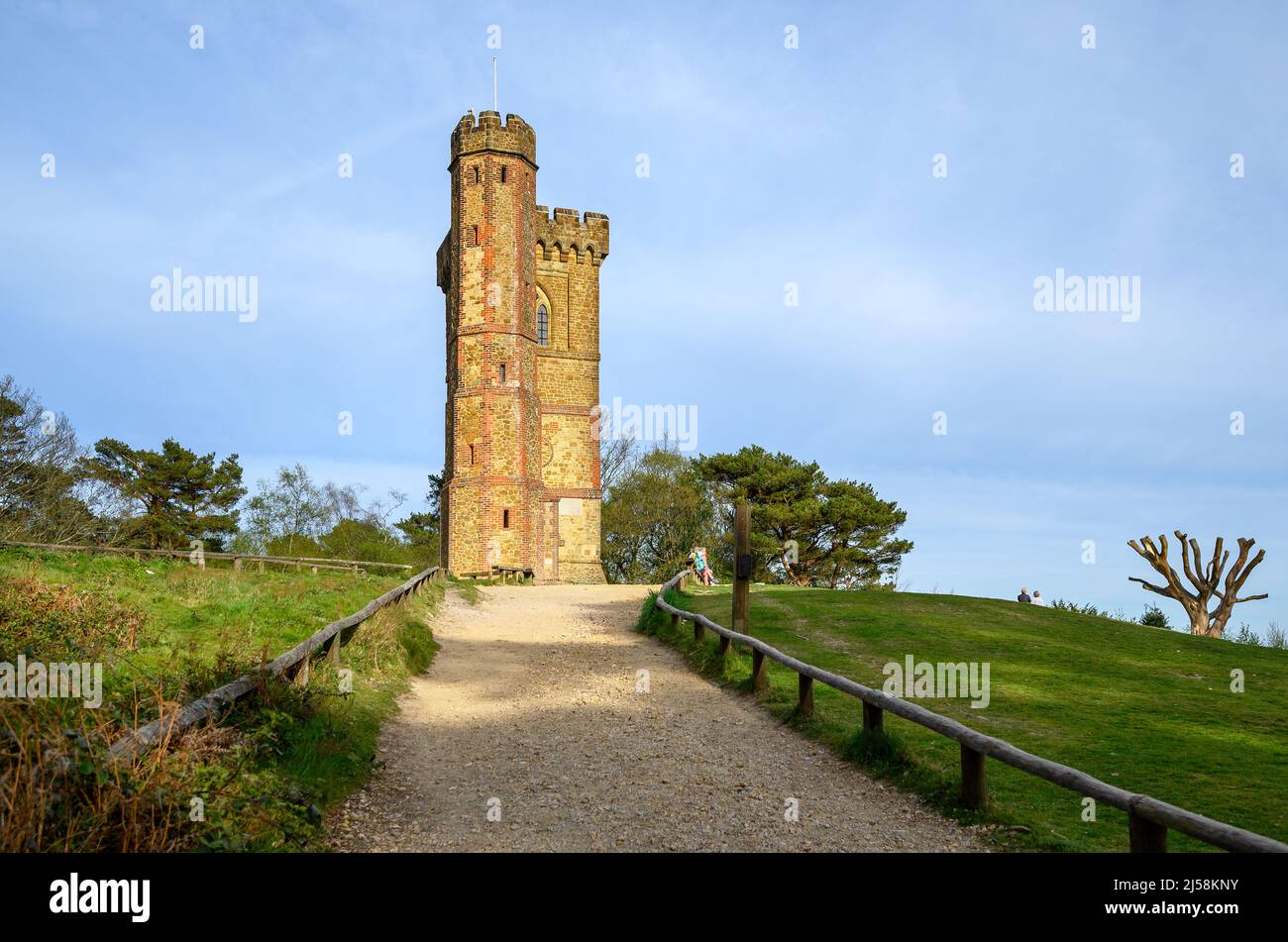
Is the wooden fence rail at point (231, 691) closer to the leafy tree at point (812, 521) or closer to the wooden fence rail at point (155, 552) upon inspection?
the wooden fence rail at point (155, 552)

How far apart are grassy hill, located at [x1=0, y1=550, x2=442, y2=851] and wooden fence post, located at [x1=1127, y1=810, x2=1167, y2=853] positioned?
5.03m

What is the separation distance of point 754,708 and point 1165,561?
20.0 metres

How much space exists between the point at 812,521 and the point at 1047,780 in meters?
38.9

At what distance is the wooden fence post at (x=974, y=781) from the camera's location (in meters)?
7.23

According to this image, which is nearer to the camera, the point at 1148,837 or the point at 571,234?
the point at 1148,837

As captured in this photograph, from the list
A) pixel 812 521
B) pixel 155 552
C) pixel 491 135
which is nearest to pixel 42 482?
pixel 155 552

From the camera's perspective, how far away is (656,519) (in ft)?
159

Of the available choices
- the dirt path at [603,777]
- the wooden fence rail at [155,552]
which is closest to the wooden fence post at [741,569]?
the dirt path at [603,777]

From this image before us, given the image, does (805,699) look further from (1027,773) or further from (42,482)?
(42,482)

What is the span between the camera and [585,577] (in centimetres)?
3903

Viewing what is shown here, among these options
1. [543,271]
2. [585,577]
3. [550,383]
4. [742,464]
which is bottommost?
[585,577]

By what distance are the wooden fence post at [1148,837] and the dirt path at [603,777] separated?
1264mm
